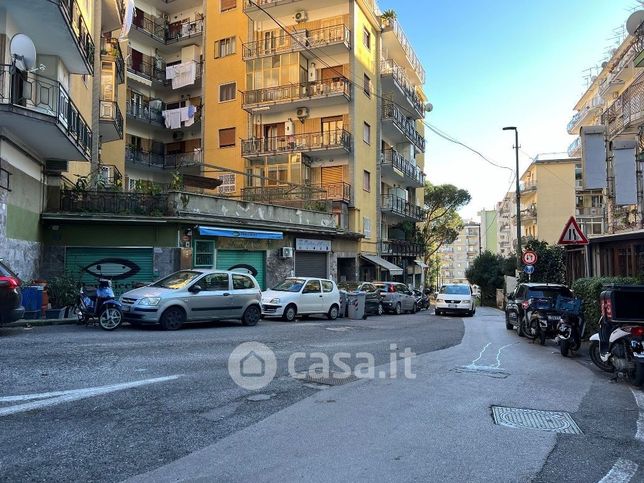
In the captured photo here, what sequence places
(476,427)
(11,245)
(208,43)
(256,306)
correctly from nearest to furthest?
(476,427) → (11,245) → (256,306) → (208,43)

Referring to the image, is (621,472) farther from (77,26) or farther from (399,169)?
(399,169)

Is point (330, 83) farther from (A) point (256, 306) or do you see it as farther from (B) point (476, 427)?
(B) point (476, 427)

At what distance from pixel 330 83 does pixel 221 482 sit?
99.6 feet

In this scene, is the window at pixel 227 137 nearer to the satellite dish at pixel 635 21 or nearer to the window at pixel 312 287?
the window at pixel 312 287

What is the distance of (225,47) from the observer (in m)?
35.1

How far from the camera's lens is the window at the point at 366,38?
34.3 metres

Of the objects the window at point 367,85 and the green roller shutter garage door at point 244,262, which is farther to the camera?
the window at point 367,85

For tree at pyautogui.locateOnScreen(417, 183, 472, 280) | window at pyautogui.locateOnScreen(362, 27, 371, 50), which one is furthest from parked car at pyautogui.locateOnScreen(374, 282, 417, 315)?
tree at pyautogui.locateOnScreen(417, 183, 472, 280)

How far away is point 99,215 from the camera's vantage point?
58.2 feet

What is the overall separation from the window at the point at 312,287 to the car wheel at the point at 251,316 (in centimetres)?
330

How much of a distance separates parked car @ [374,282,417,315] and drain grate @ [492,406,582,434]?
19.0 metres

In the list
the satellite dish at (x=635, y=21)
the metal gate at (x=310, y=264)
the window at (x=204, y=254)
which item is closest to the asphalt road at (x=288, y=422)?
the window at (x=204, y=254)

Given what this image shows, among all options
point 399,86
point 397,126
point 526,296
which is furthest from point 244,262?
point 399,86

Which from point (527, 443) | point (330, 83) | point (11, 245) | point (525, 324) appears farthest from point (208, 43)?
point (527, 443)
